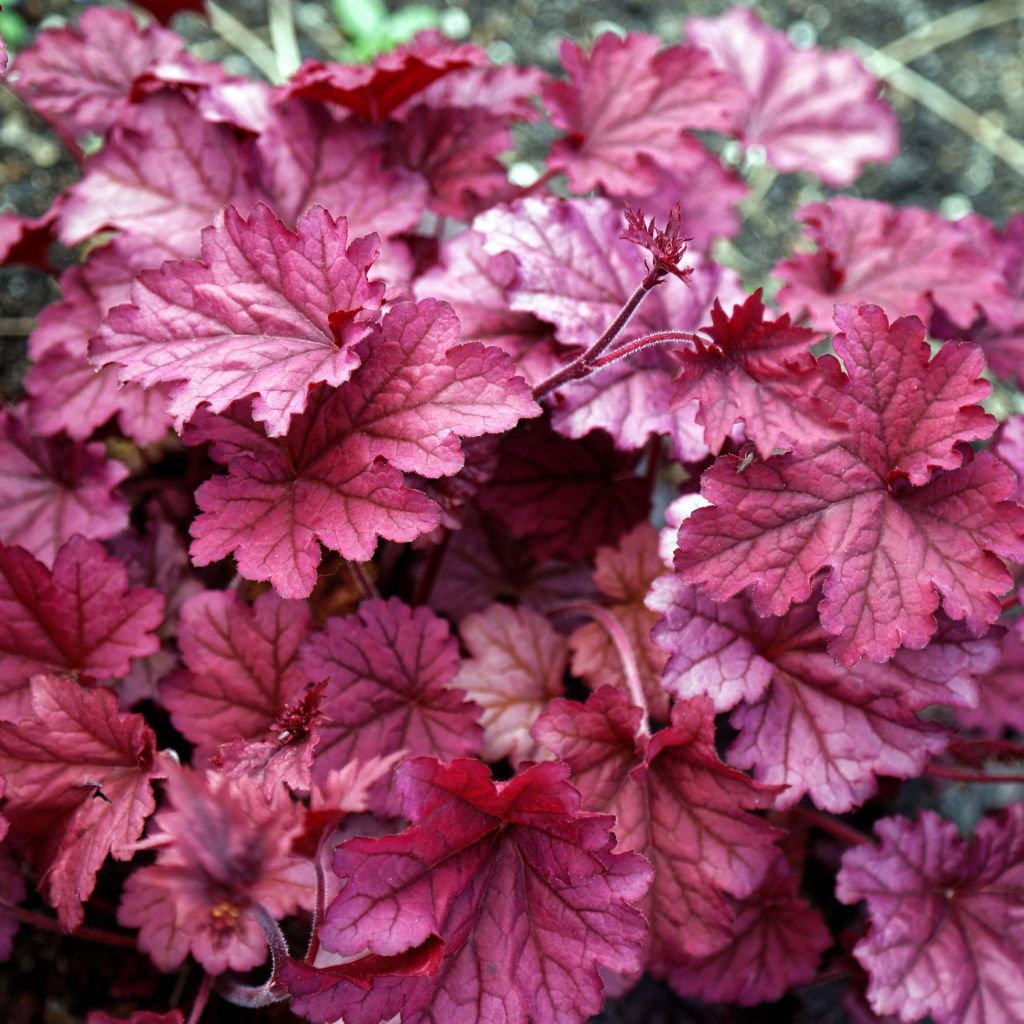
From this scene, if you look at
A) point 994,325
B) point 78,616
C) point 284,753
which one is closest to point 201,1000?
point 284,753

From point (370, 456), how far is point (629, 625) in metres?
0.60

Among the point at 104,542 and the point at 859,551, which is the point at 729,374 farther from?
the point at 104,542

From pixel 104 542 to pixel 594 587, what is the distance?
923 mm

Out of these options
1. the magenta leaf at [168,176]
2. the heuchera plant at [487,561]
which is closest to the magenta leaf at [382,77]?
the heuchera plant at [487,561]

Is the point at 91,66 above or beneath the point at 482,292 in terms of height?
above

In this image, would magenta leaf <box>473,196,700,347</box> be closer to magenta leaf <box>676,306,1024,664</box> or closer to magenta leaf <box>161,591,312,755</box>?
magenta leaf <box>676,306,1024,664</box>

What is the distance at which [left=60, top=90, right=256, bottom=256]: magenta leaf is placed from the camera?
5.57 ft

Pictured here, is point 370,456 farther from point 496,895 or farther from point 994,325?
point 994,325

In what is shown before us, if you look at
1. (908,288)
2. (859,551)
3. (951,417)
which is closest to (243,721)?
(859,551)

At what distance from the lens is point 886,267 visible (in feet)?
6.00

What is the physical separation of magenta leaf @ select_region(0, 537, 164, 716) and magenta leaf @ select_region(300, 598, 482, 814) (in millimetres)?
276

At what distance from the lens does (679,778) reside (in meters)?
1.49

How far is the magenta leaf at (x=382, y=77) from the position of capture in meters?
1.62

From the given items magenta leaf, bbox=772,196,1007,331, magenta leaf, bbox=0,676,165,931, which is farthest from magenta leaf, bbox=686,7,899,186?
magenta leaf, bbox=0,676,165,931
